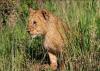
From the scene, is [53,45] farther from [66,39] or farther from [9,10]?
[9,10]

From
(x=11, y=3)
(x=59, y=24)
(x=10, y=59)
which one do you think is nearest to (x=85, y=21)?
(x=59, y=24)

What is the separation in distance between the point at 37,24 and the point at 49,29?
0.19 metres

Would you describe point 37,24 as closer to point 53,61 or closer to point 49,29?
point 49,29

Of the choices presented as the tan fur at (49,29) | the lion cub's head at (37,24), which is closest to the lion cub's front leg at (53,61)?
the tan fur at (49,29)

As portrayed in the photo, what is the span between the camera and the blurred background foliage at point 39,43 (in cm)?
494

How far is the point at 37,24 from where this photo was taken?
5480mm

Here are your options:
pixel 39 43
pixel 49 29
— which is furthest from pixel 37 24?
pixel 39 43

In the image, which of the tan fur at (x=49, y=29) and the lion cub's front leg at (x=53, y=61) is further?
the lion cub's front leg at (x=53, y=61)

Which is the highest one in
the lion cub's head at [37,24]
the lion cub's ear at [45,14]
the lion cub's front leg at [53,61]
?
the lion cub's ear at [45,14]

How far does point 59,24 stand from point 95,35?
596mm

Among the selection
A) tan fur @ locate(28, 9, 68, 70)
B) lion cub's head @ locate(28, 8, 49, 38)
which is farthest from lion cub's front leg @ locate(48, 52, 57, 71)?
lion cub's head @ locate(28, 8, 49, 38)

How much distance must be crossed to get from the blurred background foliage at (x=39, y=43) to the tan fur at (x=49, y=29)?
0.19 m

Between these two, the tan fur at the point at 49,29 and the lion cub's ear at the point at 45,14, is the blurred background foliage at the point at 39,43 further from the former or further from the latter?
the lion cub's ear at the point at 45,14

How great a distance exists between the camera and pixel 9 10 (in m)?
6.89
